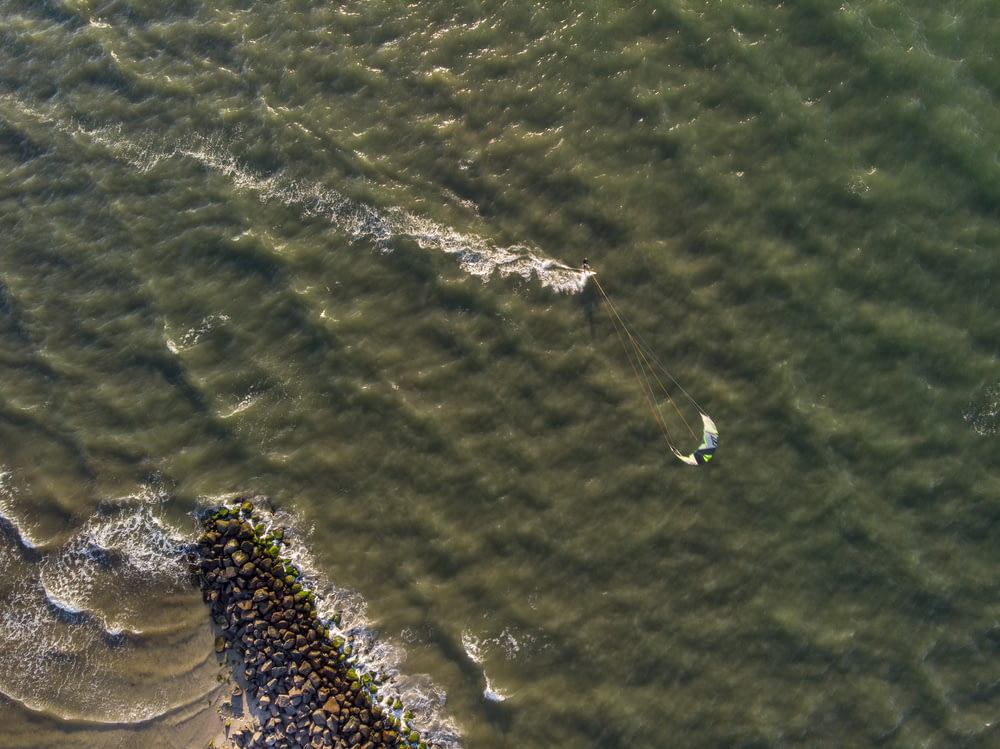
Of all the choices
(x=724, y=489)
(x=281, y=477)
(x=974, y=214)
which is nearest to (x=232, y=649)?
(x=281, y=477)

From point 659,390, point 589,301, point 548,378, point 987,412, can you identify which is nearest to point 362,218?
point 589,301

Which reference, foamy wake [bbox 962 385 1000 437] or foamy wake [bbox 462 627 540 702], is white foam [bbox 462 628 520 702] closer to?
foamy wake [bbox 462 627 540 702]

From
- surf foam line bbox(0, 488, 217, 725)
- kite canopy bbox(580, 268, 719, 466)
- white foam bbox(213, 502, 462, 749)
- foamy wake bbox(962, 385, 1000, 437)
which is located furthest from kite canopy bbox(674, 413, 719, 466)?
surf foam line bbox(0, 488, 217, 725)

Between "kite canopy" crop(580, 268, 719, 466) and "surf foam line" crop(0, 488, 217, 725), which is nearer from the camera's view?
"kite canopy" crop(580, 268, 719, 466)

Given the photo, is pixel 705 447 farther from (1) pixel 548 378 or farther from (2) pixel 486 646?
(2) pixel 486 646

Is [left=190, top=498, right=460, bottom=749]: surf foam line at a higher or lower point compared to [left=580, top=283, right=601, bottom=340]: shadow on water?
lower

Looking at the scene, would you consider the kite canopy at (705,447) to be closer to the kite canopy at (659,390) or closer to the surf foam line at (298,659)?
the kite canopy at (659,390)

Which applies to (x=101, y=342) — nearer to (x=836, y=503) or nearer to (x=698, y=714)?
(x=698, y=714)

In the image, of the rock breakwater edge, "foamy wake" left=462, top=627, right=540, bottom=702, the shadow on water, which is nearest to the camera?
the rock breakwater edge
